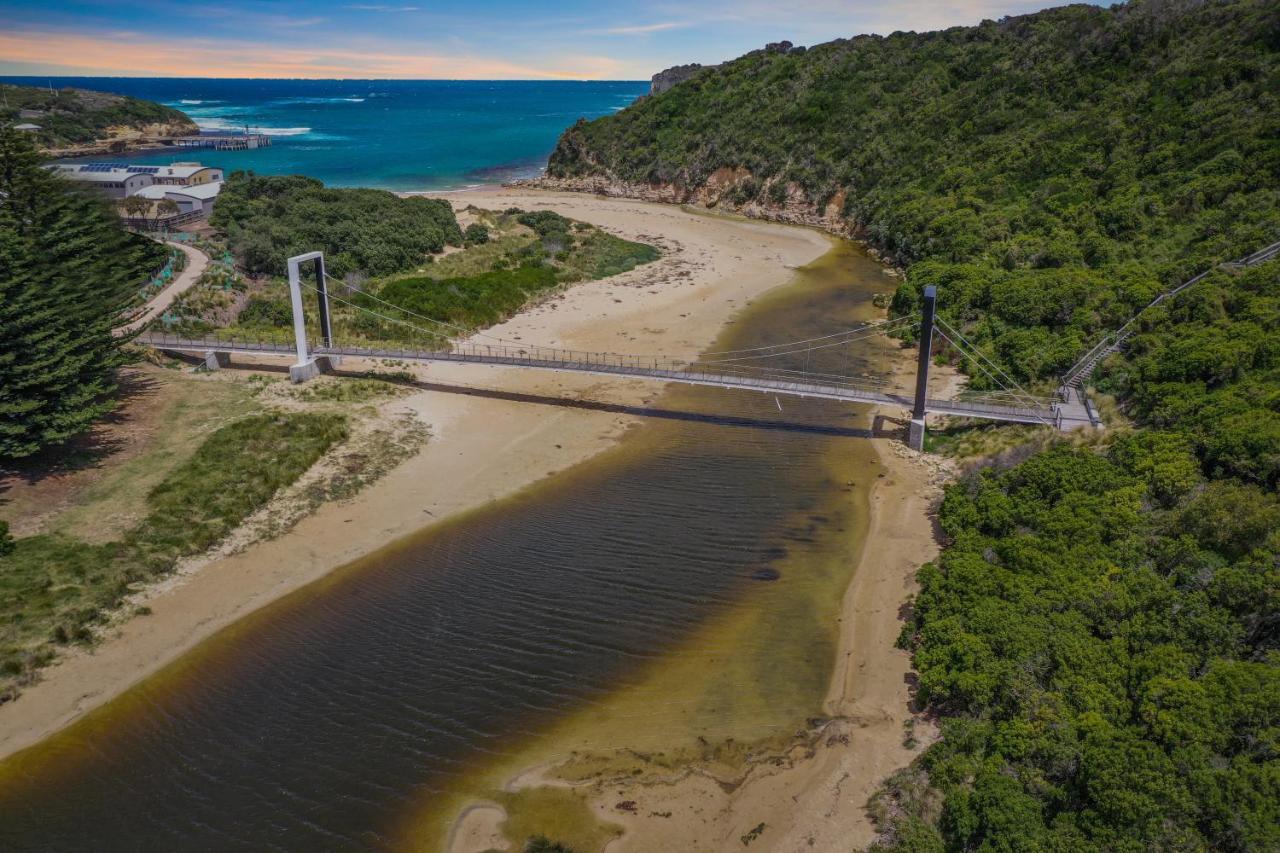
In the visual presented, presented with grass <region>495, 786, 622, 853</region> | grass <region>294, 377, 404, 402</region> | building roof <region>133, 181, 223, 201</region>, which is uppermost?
building roof <region>133, 181, 223, 201</region>

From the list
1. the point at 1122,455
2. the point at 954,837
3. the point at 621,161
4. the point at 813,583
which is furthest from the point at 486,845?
the point at 621,161

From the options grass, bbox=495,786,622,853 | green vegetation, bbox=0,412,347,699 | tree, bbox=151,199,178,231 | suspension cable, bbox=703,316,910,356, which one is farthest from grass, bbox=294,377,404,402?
tree, bbox=151,199,178,231

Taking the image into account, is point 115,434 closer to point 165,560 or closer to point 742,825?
point 165,560

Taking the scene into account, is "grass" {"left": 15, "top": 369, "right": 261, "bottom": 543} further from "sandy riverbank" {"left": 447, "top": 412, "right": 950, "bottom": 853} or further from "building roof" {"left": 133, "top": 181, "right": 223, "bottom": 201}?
"building roof" {"left": 133, "top": 181, "right": 223, "bottom": 201}

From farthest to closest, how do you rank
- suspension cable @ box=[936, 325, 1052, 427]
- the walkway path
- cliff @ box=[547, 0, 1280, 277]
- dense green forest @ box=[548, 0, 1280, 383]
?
1. cliff @ box=[547, 0, 1280, 277]
2. the walkway path
3. dense green forest @ box=[548, 0, 1280, 383]
4. suspension cable @ box=[936, 325, 1052, 427]

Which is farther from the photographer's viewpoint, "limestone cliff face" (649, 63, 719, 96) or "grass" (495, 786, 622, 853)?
"limestone cliff face" (649, 63, 719, 96)

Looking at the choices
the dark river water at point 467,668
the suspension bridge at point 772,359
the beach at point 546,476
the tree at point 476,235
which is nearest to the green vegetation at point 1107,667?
the beach at point 546,476
